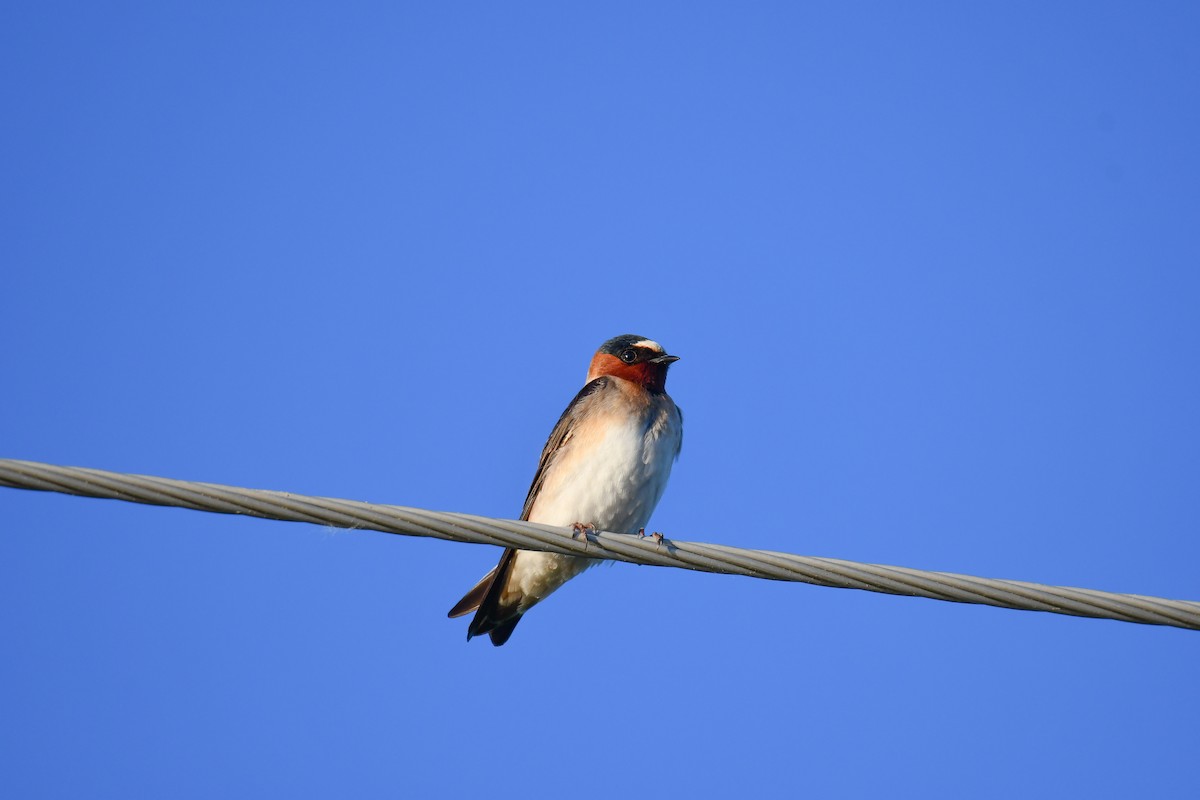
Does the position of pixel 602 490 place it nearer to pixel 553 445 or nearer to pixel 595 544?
pixel 553 445

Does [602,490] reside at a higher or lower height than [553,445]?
lower

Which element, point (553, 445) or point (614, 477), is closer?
point (614, 477)

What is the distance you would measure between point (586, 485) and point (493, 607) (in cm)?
87

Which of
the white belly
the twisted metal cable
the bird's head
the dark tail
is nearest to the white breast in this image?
the white belly

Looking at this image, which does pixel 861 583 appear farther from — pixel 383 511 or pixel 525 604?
pixel 525 604

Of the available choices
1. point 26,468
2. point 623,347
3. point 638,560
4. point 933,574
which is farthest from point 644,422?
point 26,468

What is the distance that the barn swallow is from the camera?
7340mm

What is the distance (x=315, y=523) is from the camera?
414 centimetres

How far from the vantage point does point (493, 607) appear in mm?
7531

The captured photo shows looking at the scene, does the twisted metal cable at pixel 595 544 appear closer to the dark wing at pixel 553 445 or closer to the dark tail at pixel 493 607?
the dark tail at pixel 493 607

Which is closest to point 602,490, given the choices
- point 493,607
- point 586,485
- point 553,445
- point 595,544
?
point 586,485

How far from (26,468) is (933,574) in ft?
8.88

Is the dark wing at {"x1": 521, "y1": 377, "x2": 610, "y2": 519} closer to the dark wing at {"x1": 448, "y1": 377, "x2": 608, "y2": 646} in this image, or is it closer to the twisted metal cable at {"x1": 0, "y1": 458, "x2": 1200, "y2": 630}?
the dark wing at {"x1": 448, "y1": 377, "x2": 608, "y2": 646}

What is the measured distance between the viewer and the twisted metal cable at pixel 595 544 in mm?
3875
